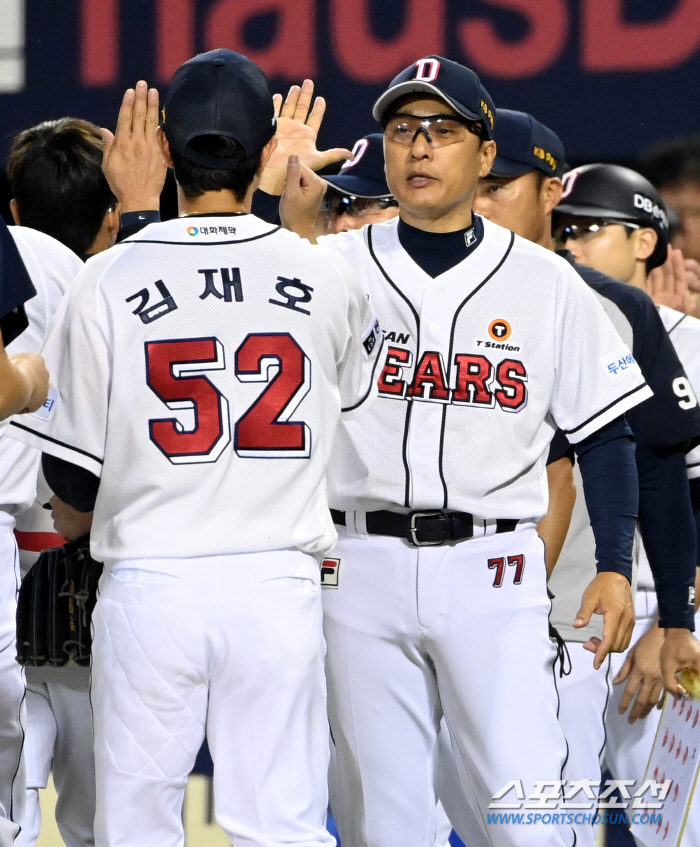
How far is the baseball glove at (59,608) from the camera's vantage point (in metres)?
2.66

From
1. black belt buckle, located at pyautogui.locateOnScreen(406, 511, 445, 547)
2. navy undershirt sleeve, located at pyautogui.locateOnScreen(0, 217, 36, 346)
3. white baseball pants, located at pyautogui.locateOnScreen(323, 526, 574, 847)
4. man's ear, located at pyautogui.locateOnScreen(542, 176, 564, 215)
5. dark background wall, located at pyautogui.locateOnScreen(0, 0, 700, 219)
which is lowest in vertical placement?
white baseball pants, located at pyautogui.locateOnScreen(323, 526, 574, 847)

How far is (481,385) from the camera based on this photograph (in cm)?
249

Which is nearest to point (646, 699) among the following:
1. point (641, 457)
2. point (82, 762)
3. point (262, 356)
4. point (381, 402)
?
point (641, 457)

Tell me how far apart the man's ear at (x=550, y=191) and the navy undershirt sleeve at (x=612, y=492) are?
2.69 ft

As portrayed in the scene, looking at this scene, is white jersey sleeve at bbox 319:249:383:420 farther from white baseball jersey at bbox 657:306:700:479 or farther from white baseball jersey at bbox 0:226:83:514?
white baseball jersey at bbox 657:306:700:479

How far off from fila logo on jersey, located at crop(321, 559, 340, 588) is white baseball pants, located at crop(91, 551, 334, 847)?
41 centimetres

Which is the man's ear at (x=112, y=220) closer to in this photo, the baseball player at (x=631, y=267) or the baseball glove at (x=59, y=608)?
the baseball glove at (x=59, y=608)

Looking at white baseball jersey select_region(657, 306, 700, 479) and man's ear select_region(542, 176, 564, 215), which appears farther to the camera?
white baseball jersey select_region(657, 306, 700, 479)

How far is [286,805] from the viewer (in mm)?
2090

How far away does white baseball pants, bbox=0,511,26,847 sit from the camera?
259 cm

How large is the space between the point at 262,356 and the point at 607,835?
2356 mm

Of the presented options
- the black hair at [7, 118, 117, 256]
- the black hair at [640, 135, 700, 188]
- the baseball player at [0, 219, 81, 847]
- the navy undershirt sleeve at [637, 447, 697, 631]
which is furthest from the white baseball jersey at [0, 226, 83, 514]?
the black hair at [640, 135, 700, 188]

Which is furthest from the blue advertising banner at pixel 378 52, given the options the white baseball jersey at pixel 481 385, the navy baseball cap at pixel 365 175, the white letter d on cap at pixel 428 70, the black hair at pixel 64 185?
the white baseball jersey at pixel 481 385

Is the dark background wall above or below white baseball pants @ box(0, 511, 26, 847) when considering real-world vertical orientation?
above
